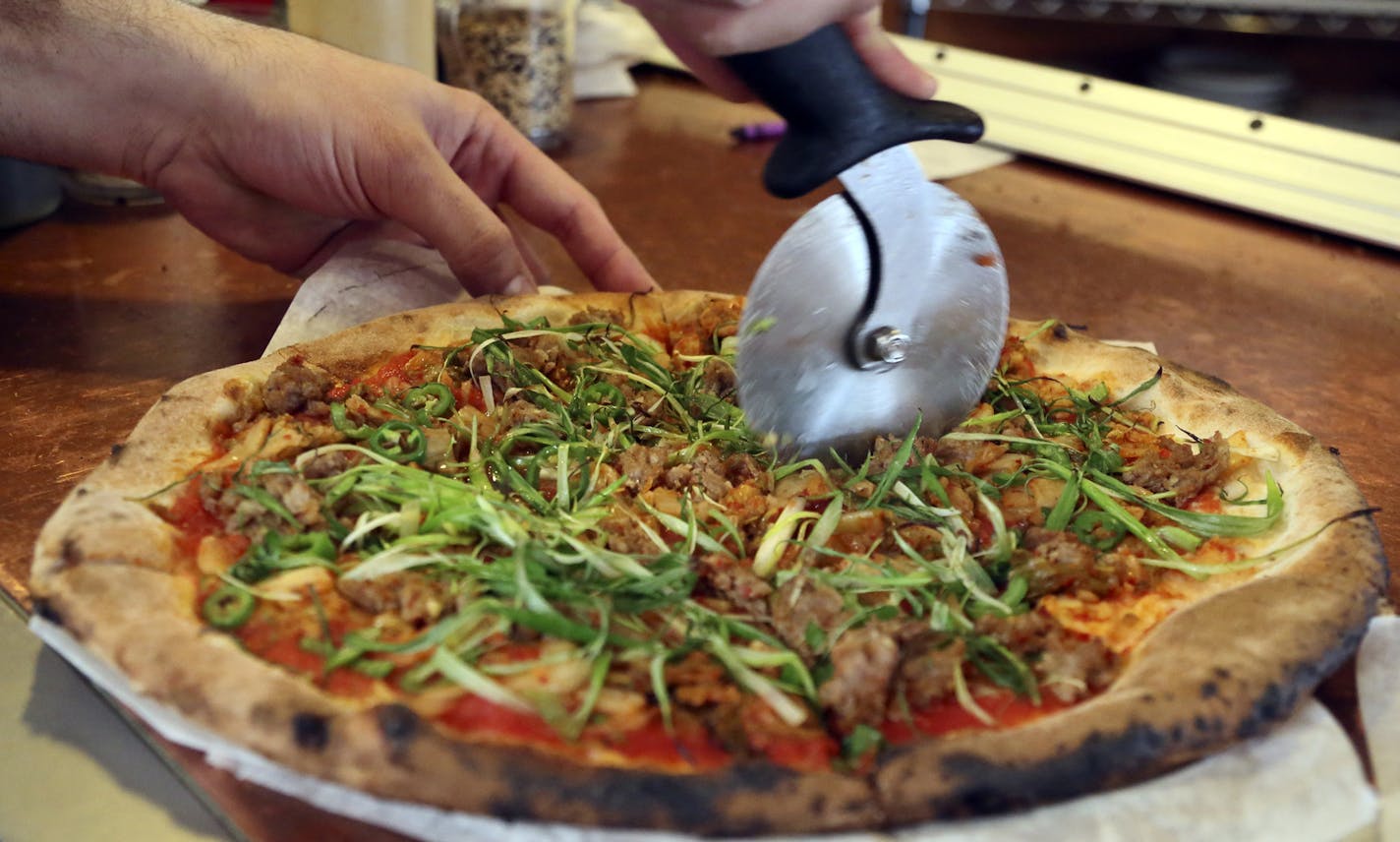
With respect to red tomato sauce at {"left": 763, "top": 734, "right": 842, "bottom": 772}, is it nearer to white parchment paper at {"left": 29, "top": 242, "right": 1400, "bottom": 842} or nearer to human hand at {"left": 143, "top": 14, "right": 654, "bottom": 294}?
white parchment paper at {"left": 29, "top": 242, "right": 1400, "bottom": 842}

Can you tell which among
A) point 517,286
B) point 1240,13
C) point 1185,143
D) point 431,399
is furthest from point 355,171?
point 1240,13

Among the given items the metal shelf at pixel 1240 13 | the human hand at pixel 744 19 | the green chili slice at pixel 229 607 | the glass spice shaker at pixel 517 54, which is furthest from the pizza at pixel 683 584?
the metal shelf at pixel 1240 13

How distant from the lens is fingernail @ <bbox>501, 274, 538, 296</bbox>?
9.50ft

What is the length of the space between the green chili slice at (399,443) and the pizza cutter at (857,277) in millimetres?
604

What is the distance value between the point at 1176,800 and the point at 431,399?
1.55 meters

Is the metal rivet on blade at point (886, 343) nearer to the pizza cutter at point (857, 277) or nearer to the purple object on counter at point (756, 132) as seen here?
the pizza cutter at point (857, 277)

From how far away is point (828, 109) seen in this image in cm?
194

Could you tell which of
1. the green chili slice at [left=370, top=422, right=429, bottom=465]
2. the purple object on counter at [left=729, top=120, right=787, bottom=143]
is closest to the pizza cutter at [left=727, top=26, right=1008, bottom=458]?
the green chili slice at [left=370, top=422, right=429, bottom=465]

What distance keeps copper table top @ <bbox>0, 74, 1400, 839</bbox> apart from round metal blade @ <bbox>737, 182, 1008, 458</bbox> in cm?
87

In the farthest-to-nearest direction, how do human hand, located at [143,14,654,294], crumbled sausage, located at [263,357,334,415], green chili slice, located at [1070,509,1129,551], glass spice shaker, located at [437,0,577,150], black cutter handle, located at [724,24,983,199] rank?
glass spice shaker, located at [437,0,577,150]
human hand, located at [143,14,654,294]
crumbled sausage, located at [263,357,334,415]
green chili slice, located at [1070,509,1129,551]
black cutter handle, located at [724,24,983,199]

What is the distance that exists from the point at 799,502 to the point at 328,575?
2.67 ft

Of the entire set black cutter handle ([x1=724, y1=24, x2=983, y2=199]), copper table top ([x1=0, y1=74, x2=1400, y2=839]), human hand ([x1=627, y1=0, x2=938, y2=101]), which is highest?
human hand ([x1=627, y1=0, x2=938, y2=101])

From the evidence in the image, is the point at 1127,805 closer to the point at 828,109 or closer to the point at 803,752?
the point at 803,752

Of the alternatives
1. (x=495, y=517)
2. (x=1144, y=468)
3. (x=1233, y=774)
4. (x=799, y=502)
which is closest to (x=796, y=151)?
(x=799, y=502)
